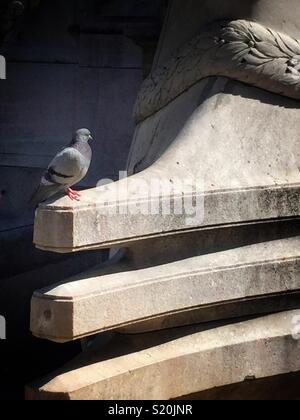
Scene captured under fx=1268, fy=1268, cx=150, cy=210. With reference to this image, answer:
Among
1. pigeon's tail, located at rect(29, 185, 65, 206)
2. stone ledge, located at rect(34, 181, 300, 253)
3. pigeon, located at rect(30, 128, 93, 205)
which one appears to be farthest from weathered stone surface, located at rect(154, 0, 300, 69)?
pigeon's tail, located at rect(29, 185, 65, 206)

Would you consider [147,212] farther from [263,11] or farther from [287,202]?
[263,11]

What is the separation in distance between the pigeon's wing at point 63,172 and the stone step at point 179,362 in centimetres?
101

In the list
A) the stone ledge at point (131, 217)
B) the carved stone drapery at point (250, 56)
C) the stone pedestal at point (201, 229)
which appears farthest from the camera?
the carved stone drapery at point (250, 56)

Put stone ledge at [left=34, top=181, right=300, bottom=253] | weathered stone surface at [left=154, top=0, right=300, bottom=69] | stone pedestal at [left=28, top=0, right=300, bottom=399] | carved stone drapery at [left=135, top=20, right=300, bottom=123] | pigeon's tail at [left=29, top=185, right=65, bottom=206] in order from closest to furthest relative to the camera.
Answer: stone ledge at [left=34, top=181, right=300, bottom=253] < stone pedestal at [left=28, top=0, right=300, bottom=399] < pigeon's tail at [left=29, top=185, right=65, bottom=206] < carved stone drapery at [left=135, top=20, right=300, bottom=123] < weathered stone surface at [left=154, top=0, right=300, bottom=69]

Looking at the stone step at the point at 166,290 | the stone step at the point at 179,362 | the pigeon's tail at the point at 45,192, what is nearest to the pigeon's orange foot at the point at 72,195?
the pigeon's tail at the point at 45,192

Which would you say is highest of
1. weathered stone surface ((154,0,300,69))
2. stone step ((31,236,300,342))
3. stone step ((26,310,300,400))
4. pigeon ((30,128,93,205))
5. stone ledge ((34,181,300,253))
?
weathered stone surface ((154,0,300,69))

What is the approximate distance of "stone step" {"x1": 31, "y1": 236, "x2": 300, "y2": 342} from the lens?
6988 millimetres

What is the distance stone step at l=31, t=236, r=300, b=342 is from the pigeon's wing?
1.74 feet

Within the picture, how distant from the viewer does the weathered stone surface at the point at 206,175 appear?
7006 millimetres

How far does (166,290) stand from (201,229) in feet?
1.46

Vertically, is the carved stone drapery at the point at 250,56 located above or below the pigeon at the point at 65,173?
above

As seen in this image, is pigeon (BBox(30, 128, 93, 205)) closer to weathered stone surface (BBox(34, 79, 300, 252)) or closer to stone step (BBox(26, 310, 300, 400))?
weathered stone surface (BBox(34, 79, 300, 252))

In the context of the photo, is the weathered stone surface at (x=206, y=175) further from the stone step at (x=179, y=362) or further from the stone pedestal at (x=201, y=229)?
the stone step at (x=179, y=362)

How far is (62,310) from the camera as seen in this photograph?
273 inches
